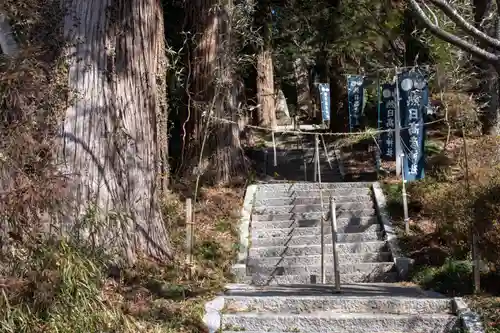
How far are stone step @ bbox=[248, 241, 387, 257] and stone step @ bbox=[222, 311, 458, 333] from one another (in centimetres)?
354

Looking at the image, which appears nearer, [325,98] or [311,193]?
[311,193]

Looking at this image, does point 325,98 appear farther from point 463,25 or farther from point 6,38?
point 463,25

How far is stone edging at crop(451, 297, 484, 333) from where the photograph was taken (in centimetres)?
600

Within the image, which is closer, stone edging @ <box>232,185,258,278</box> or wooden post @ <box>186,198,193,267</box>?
wooden post @ <box>186,198,193,267</box>

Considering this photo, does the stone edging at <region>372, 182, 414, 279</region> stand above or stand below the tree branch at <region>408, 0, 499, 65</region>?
below

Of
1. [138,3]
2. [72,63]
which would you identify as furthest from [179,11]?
[72,63]

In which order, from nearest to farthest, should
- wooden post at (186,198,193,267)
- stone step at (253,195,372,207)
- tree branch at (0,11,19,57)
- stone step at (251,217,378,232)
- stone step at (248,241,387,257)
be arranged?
tree branch at (0,11,19,57)
wooden post at (186,198,193,267)
stone step at (248,241,387,257)
stone step at (251,217,378,232)
stone step at (253,195,372,207)

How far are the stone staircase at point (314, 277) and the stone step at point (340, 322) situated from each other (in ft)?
0.03

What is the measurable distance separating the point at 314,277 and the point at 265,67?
1298 cm

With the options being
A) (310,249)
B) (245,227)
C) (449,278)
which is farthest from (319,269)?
(449,278)

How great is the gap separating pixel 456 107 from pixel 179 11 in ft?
22.2

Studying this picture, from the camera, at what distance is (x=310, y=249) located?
411 inches

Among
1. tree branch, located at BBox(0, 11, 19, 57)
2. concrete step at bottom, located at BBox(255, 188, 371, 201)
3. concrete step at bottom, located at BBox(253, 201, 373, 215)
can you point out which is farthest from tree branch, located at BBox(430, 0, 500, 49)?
concrete step at bottom, located at BBox(255, 188, 371, 201)

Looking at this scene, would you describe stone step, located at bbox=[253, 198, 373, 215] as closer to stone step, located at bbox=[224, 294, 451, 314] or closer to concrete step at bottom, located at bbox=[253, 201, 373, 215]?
concrete step at bottom, located at bbox=[253, 201, 373, 215]
